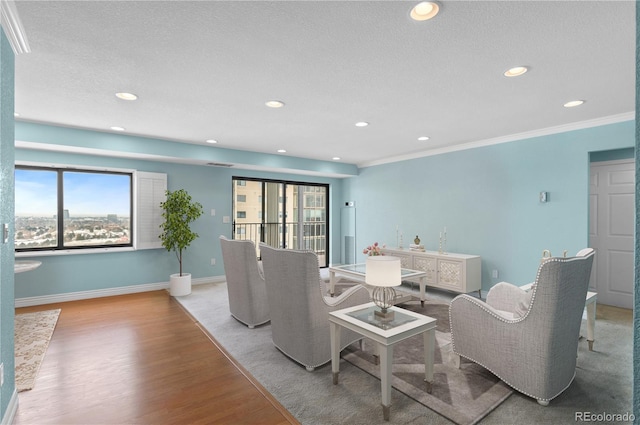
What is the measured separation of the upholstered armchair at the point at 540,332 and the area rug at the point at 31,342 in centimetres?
343

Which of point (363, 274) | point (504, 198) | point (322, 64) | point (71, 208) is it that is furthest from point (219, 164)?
point (504, 198)

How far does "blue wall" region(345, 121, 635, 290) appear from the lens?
12.9 ft

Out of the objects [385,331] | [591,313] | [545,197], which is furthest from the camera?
[545,197]

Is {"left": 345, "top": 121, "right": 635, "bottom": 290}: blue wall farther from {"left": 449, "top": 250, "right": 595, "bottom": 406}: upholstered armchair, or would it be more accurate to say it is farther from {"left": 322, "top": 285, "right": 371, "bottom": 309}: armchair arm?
{"left": 322, "top": 285, "right": 371, "bottom": 309}: armchair arm

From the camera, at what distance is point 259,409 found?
210 cm

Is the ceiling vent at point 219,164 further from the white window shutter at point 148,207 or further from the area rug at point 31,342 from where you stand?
Answer: the area rug at point 31,342

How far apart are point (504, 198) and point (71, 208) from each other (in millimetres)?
6484

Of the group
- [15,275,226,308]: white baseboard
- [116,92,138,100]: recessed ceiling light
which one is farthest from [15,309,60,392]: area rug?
[116,92,138,100]: recessed ceiling light

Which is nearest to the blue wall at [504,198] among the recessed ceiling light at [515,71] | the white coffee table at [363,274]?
the white coffee table at [363,274]

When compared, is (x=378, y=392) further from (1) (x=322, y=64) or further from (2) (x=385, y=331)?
(1) (x=322, y=64)

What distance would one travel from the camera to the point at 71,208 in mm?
4766

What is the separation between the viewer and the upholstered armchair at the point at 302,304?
246 centimetres

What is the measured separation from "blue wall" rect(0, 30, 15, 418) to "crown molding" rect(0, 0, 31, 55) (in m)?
0.04

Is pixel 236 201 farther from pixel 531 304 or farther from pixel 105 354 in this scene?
pixel 531 304
